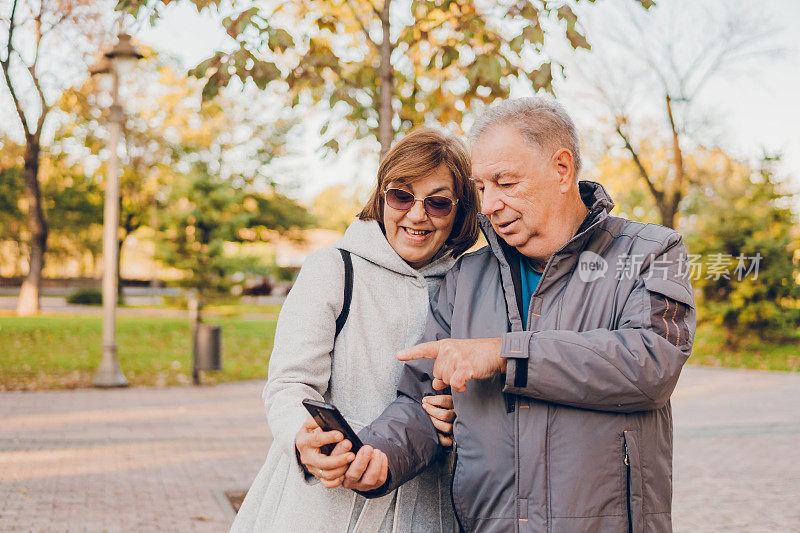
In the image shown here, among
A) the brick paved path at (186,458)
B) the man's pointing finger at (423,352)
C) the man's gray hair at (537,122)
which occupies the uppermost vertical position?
the man's gray hair at (537,122)

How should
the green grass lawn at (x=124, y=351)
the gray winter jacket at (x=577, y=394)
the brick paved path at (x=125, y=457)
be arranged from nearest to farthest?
1. the gray winter jacket at (x=577, y=394)
2. the brick paved path at (x=125, y=457)
3. the green grass lawn at (x=124, y=351)

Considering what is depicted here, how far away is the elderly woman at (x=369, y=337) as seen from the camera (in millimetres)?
2223

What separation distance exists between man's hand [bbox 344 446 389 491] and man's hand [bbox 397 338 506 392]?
29 centimetres

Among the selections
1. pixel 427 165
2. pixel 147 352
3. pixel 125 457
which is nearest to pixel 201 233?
pixel 147 352

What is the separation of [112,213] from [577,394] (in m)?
10.6

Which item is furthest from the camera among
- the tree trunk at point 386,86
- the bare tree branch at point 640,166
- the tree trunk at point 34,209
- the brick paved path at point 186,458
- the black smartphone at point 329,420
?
the bare tree branch at point 640,166

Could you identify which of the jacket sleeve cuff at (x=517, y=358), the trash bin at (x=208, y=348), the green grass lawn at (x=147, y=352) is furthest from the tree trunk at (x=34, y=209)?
the jacket sleeve cuff at (x=517, y=358)

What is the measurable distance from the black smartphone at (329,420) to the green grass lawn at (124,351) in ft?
34.6

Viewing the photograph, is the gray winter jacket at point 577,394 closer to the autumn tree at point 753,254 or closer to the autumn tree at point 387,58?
the autumn tree at point 387,58

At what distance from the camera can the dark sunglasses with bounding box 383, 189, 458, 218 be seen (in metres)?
2.42

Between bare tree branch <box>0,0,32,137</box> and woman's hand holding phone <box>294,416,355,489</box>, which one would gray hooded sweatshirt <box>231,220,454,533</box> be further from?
bare tree branch <box>0,0,32,137</box>

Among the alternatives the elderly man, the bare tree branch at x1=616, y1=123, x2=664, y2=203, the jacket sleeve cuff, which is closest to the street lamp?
the elderly man

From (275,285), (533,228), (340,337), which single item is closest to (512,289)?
(533,228)

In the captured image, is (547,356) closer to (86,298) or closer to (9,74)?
(9,74)
